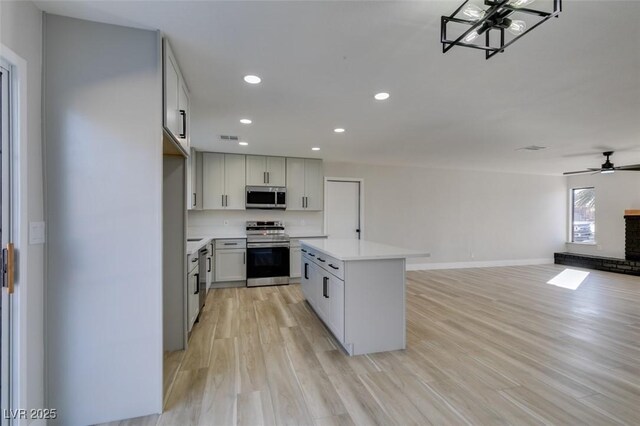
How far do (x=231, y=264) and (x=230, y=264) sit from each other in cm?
2

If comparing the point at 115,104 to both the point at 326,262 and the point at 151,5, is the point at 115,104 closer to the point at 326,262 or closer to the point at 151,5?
the point at 151,5

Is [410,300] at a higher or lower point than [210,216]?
lower

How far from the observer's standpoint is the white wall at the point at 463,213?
6426 millimetres

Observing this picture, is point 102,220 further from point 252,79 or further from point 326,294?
point 326,294

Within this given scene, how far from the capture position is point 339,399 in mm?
1997

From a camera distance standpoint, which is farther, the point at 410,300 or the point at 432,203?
the point at 432,203

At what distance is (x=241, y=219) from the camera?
5.70m

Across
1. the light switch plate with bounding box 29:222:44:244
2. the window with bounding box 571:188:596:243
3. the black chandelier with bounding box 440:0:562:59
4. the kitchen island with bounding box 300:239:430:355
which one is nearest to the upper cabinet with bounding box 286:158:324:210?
the kitchen island with bounding box 300:239:430:355

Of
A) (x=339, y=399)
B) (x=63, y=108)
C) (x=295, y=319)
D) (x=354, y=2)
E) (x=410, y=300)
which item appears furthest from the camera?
(x=410, y=300)

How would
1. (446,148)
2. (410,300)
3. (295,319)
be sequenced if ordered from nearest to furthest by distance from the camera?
(295,319), (410,300), (446,148)

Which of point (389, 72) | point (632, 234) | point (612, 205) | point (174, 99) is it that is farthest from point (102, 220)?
point (612, 205)

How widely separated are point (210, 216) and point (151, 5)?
14.0ft

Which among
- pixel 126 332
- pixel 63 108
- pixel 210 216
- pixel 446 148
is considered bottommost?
pixel 126 332

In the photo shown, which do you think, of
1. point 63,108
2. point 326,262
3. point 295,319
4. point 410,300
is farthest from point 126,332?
point 410,300
